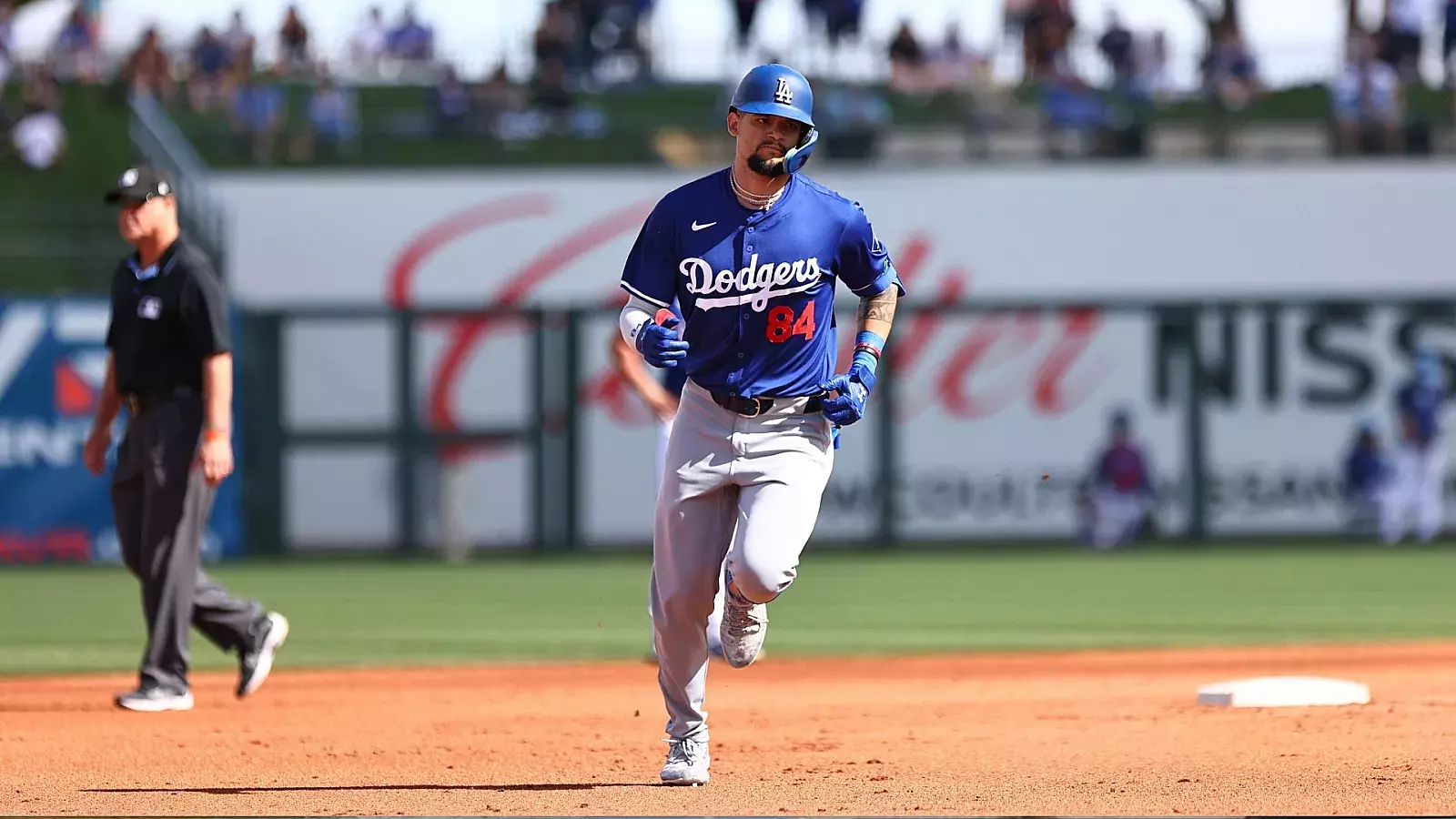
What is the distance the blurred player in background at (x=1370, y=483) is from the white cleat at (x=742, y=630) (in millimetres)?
16146

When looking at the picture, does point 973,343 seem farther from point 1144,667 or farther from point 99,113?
point 1144,667

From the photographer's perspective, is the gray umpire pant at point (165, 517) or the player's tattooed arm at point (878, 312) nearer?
the player's tattooed arm at point (878, 312)

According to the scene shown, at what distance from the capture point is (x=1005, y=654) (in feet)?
36.0

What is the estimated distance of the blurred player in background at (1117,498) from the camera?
68.5 ft

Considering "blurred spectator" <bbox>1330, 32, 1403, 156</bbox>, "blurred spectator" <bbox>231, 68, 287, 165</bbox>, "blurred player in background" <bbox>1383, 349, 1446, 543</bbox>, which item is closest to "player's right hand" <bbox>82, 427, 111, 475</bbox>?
"blurred spectator" <bbox>231, 68, 287, 165</bbox>

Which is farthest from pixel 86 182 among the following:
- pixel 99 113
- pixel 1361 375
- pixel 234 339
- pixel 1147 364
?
pixel 1361 375

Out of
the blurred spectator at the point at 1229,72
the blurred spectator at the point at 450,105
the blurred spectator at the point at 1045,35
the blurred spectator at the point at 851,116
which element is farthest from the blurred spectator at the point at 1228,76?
the blurred spectator at the point at 450,105

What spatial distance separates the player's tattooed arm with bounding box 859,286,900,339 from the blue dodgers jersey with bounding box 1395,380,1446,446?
16434 mm

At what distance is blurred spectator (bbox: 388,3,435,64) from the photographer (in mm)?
25016

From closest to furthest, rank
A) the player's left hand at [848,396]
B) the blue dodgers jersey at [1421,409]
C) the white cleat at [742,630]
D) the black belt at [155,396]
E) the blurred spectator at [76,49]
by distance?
the player's left hand at [848,396] → the white cleat at [742,630] → the black belt at [155,396] → the blue dodgers jersey at [1421,409] → the blurred spectator at [76,49]

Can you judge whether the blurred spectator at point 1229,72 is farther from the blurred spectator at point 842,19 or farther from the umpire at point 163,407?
the umpire at point 163,407

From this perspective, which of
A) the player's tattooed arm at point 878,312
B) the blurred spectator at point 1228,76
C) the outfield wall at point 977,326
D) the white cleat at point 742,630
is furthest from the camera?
the blurred spectator at point 1228,76

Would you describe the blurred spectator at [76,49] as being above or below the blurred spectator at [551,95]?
above

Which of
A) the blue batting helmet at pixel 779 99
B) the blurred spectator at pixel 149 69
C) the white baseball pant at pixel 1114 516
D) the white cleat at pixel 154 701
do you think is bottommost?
the white baseball pant at pixel 1114 516
